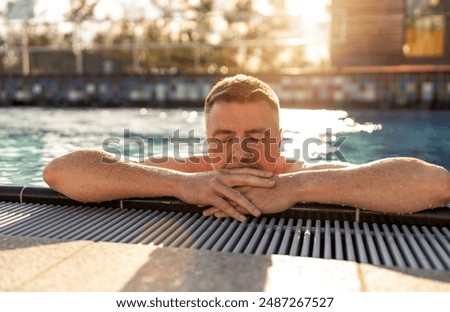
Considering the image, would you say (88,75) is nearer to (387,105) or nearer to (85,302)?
(387,105)

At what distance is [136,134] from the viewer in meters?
7.48

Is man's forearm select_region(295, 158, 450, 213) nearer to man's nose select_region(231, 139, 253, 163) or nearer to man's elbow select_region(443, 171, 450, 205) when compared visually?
man's elbow select_region(443, 171, 450, 205)

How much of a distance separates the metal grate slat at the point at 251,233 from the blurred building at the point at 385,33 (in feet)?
34.1

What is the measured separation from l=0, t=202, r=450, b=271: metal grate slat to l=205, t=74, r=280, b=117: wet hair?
1.77 ft

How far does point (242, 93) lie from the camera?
2.25 m

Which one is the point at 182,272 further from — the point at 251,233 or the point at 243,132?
the point at 243,132

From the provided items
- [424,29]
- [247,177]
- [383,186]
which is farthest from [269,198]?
[424,29]

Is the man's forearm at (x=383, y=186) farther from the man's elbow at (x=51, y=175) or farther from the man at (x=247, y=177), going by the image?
the man's elbow at (x=51, y=175)

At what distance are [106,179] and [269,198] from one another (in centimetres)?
73

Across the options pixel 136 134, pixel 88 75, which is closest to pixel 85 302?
pixel 136 134

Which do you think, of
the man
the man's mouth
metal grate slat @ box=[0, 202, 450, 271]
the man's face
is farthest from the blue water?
the man's mouth

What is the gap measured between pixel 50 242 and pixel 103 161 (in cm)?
74

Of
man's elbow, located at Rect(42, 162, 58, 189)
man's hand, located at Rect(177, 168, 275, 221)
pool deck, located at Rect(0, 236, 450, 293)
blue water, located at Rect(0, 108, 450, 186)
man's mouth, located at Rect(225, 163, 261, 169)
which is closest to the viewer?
pool deck, located at Rect(0, 236, 450, 293)

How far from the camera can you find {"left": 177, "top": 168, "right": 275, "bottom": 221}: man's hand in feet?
6.42
